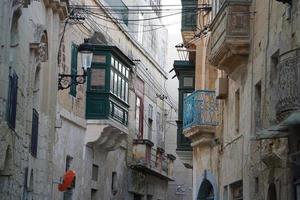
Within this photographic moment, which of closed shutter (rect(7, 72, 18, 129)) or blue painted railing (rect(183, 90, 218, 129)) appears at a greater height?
blue painted railing (rect(183, 90, 218, 129))

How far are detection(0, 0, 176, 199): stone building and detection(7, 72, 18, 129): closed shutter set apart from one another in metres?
0.02

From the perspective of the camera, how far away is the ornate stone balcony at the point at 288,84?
496 inches

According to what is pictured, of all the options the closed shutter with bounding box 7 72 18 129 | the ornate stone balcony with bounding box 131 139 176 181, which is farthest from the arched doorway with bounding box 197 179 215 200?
the ornate stone balcony with bounding box 131 139 176 181

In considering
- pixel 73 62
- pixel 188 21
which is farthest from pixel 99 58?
pixel 188 21

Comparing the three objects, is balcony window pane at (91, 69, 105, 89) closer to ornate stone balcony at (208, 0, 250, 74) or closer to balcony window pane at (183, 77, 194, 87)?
balcony window pane at (183, 77, 194, 87)

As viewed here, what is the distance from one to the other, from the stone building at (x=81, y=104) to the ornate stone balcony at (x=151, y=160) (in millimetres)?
53

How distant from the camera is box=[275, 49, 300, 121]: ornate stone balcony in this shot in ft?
41.3

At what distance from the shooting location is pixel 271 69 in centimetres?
1567

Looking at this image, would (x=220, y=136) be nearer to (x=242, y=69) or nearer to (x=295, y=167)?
(x=242, y=69)

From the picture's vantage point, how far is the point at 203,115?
23.6m

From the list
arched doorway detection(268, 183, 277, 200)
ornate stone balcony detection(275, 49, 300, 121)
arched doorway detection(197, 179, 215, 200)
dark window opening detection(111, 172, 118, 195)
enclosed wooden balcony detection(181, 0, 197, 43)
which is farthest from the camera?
dark window opening detection(111, 172, 118, 195)

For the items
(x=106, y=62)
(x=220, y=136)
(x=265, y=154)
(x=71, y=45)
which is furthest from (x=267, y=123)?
(x=106, y=62)

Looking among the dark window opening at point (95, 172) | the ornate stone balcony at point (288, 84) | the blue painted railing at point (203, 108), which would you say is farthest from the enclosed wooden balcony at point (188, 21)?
the ornate stone balcony at point (288, 84)

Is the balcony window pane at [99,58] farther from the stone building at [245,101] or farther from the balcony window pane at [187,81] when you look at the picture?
the stone building at [245,101]
